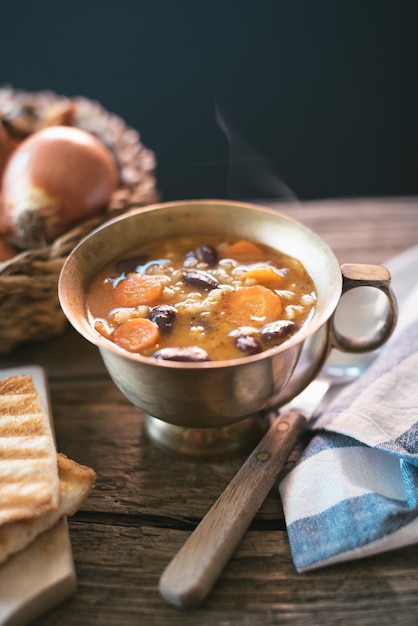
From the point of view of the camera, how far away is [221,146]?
4.52m

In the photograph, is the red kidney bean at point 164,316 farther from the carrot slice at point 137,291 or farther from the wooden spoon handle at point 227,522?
the wooden spoon handle at point 227,522

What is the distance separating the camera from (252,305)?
186cm

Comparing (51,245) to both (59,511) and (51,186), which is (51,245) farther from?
(59,511)

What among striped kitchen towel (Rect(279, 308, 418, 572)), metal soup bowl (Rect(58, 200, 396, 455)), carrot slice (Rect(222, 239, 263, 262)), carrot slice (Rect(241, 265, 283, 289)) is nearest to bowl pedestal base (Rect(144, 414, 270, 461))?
metal soup bowl (Rect(58, 200, 396, 455))

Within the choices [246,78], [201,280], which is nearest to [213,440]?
[201,280]

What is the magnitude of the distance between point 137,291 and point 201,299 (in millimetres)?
178

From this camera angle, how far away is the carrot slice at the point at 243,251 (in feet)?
6.79

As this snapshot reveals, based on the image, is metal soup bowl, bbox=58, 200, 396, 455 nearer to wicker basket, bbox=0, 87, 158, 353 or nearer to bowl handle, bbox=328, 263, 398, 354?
bowl handle, bbox=328, 263, 398, 354

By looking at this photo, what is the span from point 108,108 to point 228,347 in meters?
3.04

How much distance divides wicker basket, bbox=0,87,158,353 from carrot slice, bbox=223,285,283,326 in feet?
1.90

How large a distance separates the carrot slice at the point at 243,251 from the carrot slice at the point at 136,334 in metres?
0.42

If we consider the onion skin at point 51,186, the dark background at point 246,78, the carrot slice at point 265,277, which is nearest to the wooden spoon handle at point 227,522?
the carrot slice at point 265,277

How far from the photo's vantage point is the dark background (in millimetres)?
4043

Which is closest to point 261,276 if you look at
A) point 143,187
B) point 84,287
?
point 84,287
